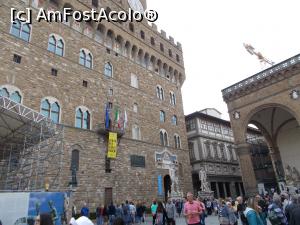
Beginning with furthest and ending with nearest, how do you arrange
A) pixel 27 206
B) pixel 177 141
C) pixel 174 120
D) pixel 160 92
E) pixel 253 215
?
pixel 174 120 < pixel 160 92 < pixel 177 141 < pixel 27 206 < pixel 253 215

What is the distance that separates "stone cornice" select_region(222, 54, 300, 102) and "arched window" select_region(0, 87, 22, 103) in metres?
18.3

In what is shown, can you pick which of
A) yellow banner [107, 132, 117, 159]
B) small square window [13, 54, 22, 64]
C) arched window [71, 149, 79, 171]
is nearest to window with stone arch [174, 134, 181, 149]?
yellow banner [107, 132, 117, 159]

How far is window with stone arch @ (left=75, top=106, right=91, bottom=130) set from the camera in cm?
1814

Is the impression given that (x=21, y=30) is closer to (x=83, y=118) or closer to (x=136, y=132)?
(x=83, y=118)

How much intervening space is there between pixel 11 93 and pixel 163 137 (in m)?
14.6

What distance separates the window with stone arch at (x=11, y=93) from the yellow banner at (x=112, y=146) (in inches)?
269

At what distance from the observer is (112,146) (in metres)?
19.1

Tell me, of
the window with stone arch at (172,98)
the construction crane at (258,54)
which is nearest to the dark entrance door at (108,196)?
the window with stone arch at (172,98)

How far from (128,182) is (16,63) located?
11.7 m

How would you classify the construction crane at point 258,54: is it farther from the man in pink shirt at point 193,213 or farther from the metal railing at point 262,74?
the man in pink shirt at point 193,213

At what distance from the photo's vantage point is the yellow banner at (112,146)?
739 inches

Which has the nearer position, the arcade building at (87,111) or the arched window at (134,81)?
the arcade building at (87,111)

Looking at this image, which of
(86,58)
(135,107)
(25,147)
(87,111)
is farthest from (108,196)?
(86,58)

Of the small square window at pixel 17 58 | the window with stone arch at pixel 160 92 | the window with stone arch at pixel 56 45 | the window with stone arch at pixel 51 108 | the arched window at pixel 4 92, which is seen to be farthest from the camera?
the window with stone arch at pixel 160 92
